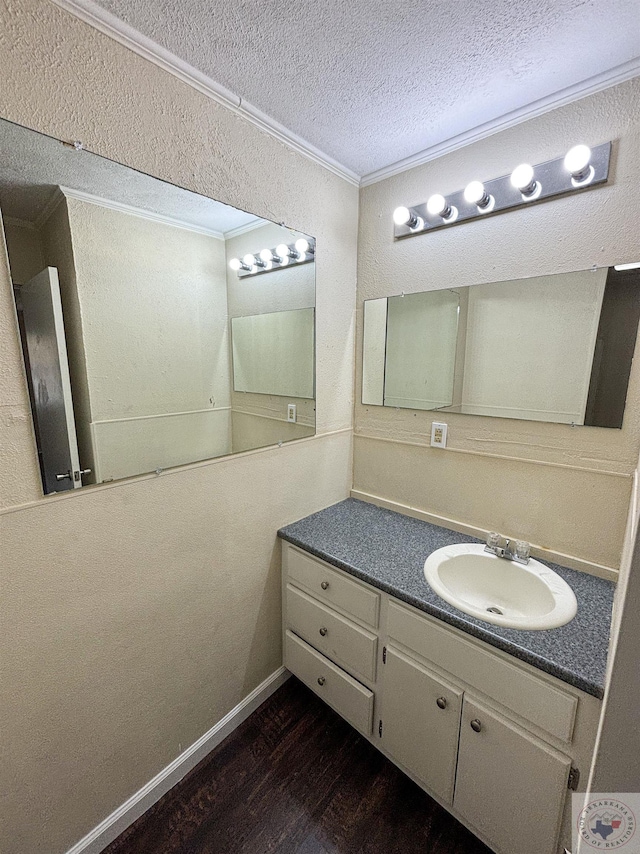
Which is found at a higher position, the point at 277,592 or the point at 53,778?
the point at 277,592

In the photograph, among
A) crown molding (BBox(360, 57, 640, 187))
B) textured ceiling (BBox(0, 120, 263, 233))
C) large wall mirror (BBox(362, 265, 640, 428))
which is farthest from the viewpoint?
large wall mirror (BBox(362, 265, 640, 428))

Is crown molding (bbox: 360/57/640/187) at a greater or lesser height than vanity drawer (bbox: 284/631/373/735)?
greater

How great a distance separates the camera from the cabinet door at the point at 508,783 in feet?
3.05

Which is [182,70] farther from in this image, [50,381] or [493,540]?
[493,540]

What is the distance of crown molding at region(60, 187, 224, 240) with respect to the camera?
921mm

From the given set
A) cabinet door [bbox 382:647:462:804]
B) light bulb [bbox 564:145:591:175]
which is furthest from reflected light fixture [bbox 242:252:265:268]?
cabinet door [bbox 382:647:462:804]

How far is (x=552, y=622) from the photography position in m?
1.00

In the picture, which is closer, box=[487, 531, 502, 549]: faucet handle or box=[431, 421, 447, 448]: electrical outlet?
box=[487, 531, 502, 549]: faucet handle

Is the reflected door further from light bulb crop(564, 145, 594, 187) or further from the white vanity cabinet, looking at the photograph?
light bulb crop(564, 145, 594, 187)

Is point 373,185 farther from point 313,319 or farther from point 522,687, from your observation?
point 522,687

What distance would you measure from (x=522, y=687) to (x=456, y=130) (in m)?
1.78

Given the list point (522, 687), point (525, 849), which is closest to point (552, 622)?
point (522, 687)

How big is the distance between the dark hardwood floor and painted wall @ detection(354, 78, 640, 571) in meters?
0.98

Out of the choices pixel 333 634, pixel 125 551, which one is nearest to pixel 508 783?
pixel 333 634
